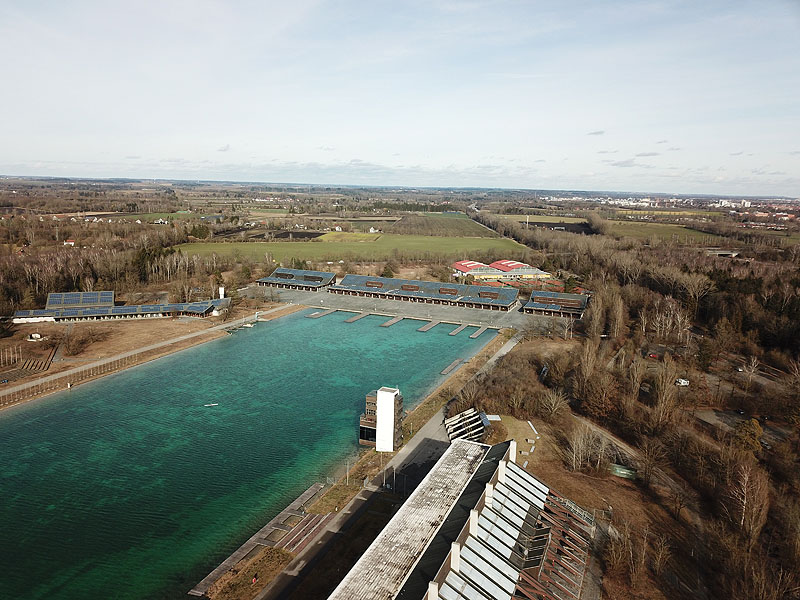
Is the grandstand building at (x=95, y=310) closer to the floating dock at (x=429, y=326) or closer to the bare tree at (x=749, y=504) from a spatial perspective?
the floating dock at (x=429, y=326)

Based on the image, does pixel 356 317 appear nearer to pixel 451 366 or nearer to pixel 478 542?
pixel 451 366

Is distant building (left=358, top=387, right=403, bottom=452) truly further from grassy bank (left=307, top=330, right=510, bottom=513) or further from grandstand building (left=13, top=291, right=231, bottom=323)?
grandstand building (left=13, top=291, right=231, bottom=323)

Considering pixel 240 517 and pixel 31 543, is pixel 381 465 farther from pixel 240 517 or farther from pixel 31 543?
pixel 31 543

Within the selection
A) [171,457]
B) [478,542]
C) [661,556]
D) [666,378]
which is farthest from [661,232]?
[171,457]

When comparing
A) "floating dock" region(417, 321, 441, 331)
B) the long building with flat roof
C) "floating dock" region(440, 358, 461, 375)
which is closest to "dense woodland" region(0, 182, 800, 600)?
the long building with flat roof

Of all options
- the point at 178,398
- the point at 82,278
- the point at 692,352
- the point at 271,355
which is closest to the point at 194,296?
the point at 82,278

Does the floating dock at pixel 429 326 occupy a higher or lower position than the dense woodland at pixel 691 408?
lower

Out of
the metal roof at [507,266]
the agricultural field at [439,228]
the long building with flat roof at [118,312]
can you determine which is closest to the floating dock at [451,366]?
the long building with flat roof at [118,312]
